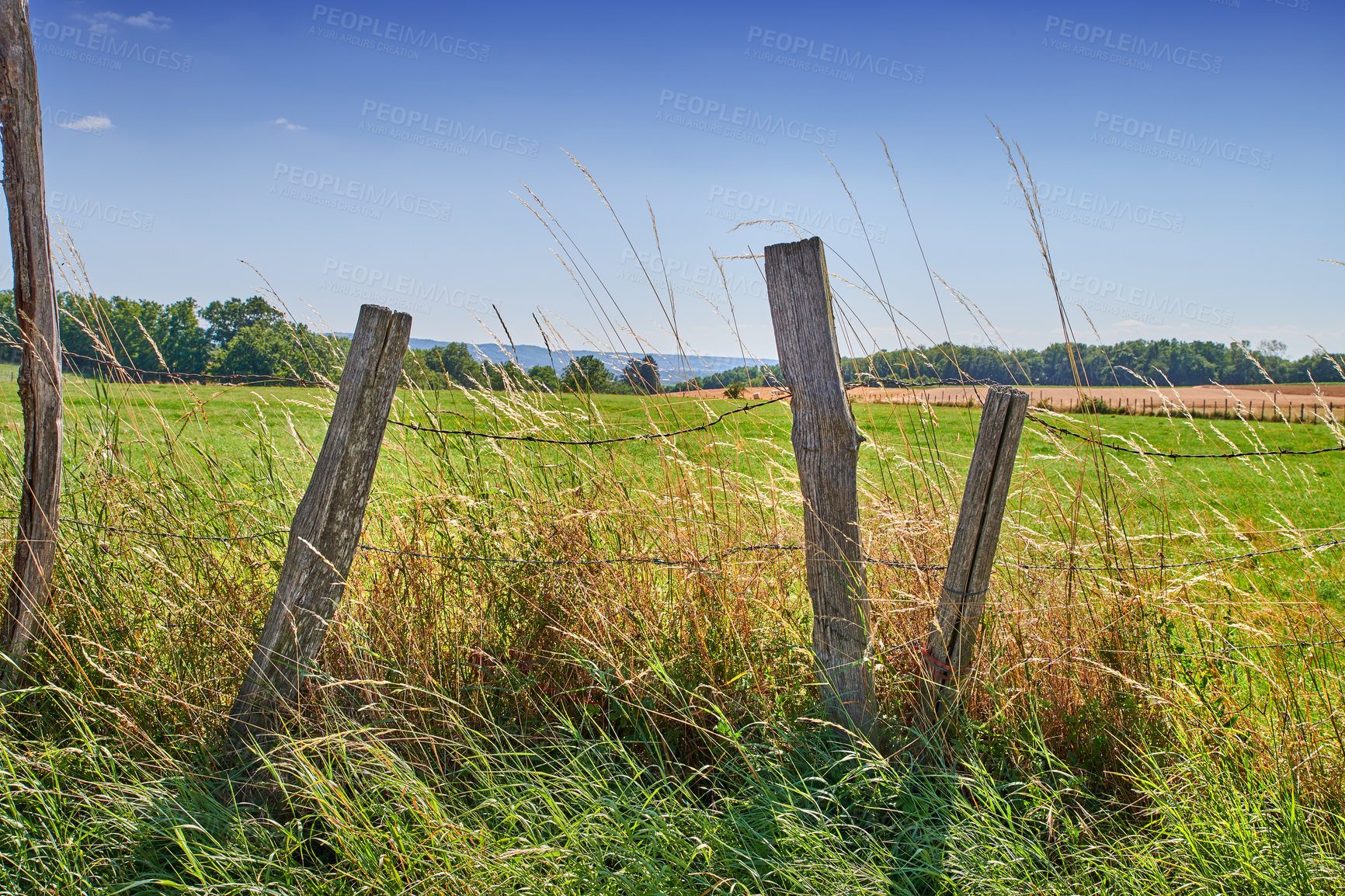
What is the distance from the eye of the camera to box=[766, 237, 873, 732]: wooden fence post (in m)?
2.36

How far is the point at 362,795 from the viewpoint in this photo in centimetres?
210

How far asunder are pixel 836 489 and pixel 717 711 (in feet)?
2.66

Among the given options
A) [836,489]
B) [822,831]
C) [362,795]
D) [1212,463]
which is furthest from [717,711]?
[1212,463]

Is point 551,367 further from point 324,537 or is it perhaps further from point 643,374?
point 324,537

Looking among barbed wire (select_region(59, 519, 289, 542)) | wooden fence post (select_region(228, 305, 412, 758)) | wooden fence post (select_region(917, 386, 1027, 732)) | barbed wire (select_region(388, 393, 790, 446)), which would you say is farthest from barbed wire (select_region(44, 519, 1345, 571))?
barbed wire (select_region(388, 393, 790, 446))

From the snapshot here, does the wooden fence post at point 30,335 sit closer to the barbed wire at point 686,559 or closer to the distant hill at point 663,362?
the barbed wire at point 686,559

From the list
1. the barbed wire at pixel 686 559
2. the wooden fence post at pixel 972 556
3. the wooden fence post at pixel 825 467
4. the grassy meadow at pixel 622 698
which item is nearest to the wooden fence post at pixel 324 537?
the grassy meadow at pixel 622 698

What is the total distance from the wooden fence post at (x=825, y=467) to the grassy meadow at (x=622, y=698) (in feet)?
0.64

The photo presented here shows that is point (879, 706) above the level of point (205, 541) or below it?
below

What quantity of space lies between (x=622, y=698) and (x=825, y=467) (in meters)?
1.16

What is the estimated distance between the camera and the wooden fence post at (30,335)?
116 inches

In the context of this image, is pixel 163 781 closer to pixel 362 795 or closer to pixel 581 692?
pixel 362 795

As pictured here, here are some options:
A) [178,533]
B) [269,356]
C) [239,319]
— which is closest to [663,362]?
[178,533]

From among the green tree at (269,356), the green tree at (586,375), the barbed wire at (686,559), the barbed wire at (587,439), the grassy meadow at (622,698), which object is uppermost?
the green tree at (269,356)
